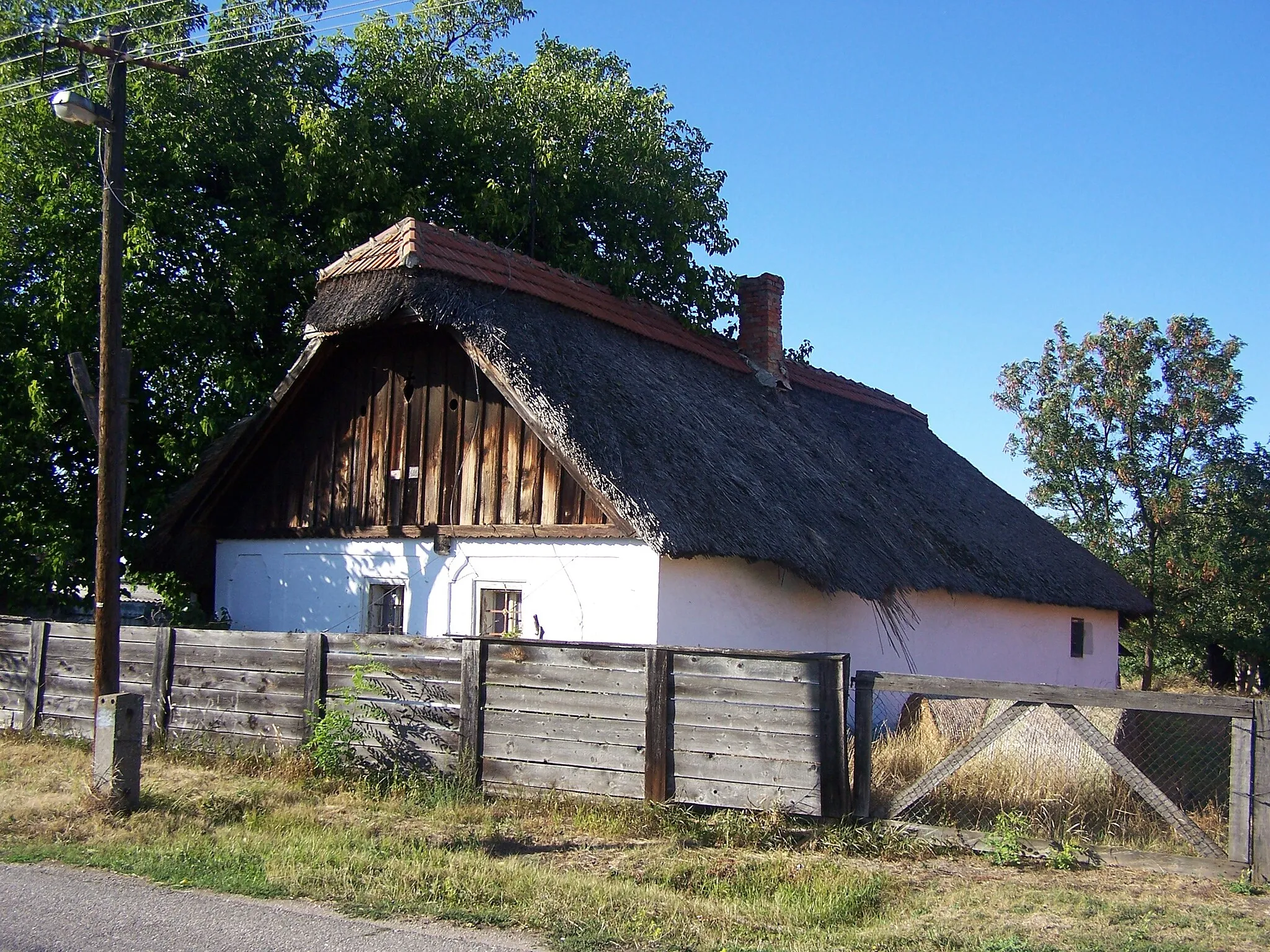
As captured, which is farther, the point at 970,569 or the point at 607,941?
the point at 970,569

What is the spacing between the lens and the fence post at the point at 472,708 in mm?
9586

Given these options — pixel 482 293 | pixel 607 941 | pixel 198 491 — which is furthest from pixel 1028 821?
pixel 198 491

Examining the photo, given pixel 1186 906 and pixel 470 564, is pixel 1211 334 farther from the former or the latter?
pixel 1186 906

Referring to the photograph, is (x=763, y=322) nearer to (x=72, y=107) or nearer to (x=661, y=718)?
(x=661, y=718)

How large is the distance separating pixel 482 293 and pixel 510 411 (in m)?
1.61

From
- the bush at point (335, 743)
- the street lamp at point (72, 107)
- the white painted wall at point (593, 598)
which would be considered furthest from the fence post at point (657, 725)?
the street lamp at point (72, 107)

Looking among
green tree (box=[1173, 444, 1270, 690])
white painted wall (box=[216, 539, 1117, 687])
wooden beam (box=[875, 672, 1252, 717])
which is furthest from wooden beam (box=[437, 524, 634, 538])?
green tree (box=[1173, 444, 1270, 690])

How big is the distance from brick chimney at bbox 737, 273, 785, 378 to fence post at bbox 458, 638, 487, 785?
30.9 feet

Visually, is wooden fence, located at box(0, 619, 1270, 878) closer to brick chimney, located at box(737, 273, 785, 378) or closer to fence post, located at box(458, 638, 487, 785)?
fence post, located at box(458, 638, 487, 785)

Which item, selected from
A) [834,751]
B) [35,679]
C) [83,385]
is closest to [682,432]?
[834,751]

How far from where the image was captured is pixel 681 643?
11516 mm

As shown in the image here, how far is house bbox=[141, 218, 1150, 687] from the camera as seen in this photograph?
37.7 ft

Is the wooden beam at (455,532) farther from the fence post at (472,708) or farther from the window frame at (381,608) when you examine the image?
the fence post at (472,708)

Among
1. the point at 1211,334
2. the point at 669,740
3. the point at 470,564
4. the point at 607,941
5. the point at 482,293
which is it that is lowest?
the point at 607,941
